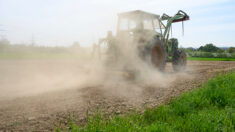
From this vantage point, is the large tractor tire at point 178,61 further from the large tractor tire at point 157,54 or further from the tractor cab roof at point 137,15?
the tractor cab roof at point 137,15

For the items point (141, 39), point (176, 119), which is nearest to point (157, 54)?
point (141, 39)

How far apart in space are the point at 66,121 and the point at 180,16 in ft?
26.3

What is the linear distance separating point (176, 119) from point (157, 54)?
16.4 feet

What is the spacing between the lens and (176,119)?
2949 millimetres

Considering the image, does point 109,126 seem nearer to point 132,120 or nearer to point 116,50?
point 132,120

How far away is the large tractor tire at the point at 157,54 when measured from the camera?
7.34 meters

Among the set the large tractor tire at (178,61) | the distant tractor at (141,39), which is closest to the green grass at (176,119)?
the distant tractor at (141,39)

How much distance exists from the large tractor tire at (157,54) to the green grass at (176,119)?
357cm

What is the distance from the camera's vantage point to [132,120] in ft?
9.30

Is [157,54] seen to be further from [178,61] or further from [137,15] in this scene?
[178,61]

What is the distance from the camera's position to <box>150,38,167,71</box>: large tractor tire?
24.1 ft

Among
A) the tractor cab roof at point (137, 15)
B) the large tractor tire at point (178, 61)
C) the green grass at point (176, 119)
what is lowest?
the green grass at point (176, 119)

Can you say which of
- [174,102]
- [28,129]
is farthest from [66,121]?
[174,102]

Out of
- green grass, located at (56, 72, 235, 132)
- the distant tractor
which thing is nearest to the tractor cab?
the distant tractor
